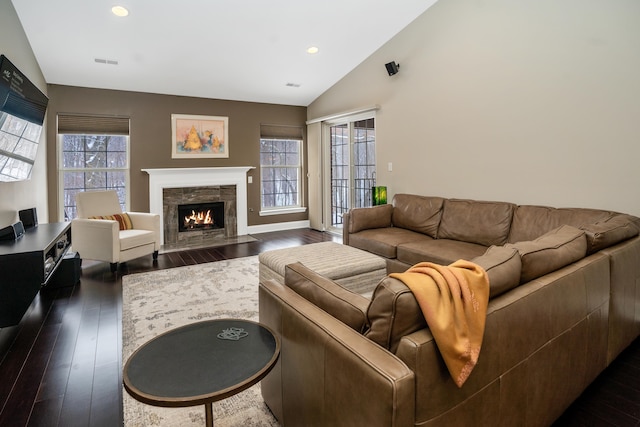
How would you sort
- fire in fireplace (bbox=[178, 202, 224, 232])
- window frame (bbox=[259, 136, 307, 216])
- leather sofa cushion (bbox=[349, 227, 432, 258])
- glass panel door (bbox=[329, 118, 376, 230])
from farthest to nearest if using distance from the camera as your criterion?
window frame (bbox=[259, 136, 307, 216])
fire in fireplace (bbox=[178, 202, 224, 232])
glass panel door (bbox=[329, 118, 376, 230])
leather sofa cushion (bbox=[349, 227, 432, 258])

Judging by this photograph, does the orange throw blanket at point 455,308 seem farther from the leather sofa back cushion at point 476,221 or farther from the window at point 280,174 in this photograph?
the window at point 280,174

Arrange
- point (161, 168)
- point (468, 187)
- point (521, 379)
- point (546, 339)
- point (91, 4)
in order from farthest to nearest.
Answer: point (161, 168) < point (468, 187) < point (91, 4) < point (546, 339) < point (521, 379)

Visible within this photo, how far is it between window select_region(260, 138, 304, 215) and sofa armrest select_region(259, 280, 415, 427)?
545 centimetres

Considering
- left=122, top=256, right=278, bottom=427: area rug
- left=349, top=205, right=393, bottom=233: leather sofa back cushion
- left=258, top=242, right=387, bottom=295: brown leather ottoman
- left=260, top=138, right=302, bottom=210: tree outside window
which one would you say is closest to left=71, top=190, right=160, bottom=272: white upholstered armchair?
left=122, top=256, right=278, bottom=427: area rug

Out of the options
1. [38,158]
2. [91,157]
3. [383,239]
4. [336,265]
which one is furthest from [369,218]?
[91,157]

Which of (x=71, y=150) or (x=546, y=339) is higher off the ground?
(x=71, y=150)

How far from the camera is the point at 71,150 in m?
5.39

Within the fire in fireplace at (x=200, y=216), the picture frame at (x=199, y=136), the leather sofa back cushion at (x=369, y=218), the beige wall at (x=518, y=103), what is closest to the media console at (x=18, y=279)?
the leather sofa back cushion at (x=369, y=218)

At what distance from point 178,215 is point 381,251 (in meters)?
3.75

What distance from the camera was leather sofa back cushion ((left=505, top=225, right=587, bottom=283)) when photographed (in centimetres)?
158

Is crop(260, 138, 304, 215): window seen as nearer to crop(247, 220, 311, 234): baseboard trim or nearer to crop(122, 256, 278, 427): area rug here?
crop(247, 220, 311, 234): baseboard trim

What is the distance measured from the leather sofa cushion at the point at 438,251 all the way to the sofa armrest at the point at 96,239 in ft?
10.9

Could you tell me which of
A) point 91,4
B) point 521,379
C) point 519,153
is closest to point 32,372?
point 521,379

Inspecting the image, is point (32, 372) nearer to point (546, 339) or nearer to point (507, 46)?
point (546, 339)
